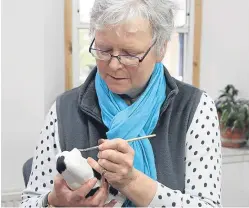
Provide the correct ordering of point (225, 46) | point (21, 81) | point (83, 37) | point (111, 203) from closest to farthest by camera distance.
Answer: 1. point (111, 203)
2. point (21, 81)
3. point (83, 37)
4. point (225, 46)

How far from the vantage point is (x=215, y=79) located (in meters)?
2.96

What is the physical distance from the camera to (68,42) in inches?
102

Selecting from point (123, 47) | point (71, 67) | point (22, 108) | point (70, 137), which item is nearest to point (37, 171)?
point (70, 137)

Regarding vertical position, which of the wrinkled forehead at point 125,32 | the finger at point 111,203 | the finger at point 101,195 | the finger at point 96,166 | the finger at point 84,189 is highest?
the wrinkled forehead at point 125,32

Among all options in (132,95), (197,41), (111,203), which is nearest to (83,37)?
(197,41)

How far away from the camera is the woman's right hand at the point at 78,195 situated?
3.24 feet

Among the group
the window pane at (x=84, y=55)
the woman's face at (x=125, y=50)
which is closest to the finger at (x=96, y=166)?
the woman's face at (x=125, y=50)

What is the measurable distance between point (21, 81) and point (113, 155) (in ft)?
4.40

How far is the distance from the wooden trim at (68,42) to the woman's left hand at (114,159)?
1.67 m

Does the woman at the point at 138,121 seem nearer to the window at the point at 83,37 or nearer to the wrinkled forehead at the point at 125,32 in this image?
the wrinkled forehead at the point at 125,32

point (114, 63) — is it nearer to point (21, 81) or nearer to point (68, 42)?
point (21, 81)

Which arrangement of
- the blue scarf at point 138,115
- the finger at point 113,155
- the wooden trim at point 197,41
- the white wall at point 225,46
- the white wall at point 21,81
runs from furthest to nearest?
the wooden trim at point 197,41
the white wall at point 225,46
the white wall at point 21,81
the blue scarf at point 138,115
the finger at point 113,155

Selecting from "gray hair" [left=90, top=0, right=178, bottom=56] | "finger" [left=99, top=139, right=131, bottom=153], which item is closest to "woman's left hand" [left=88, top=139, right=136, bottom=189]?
"finger" [left=99, top=139, right=131, bottom=153]

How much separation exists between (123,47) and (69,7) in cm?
157
